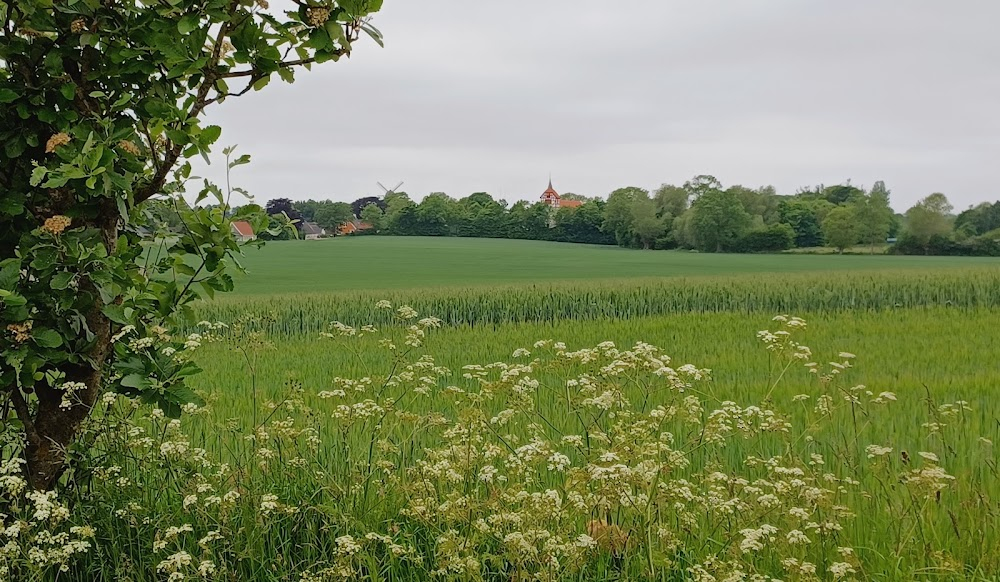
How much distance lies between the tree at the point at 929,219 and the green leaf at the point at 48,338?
7634 centimetres

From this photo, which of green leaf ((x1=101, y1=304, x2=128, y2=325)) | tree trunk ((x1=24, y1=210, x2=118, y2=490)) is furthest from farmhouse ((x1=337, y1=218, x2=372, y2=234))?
green leaf ((x1=101, y1=304, x2=128, y2=325))

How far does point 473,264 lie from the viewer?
56.0m

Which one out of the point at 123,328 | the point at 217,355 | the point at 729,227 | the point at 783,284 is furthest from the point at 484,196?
the point at 123,328

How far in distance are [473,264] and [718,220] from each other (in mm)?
29033

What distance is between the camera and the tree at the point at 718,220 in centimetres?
7138

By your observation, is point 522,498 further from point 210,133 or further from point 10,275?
point 10,275

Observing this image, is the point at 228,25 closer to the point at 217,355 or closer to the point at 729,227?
the point at 217,355

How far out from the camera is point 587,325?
15.6 metres

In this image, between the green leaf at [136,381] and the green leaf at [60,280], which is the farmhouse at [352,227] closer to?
the green leaf at [136,381]

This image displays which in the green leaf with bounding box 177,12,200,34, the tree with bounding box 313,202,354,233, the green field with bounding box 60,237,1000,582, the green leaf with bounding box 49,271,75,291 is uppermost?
the tree with bounding box 313,202,354,233

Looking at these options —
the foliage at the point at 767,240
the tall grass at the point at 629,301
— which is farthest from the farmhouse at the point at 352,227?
the tall grass at the point at 629,301

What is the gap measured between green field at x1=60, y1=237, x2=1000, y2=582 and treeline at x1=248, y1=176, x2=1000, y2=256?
54328 mm

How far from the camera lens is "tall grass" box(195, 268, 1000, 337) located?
18.0 meters

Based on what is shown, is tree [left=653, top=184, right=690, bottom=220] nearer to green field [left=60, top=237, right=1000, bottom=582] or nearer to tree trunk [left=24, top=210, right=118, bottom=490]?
green field [left=60, top=237, right=1000, bottom=582]
